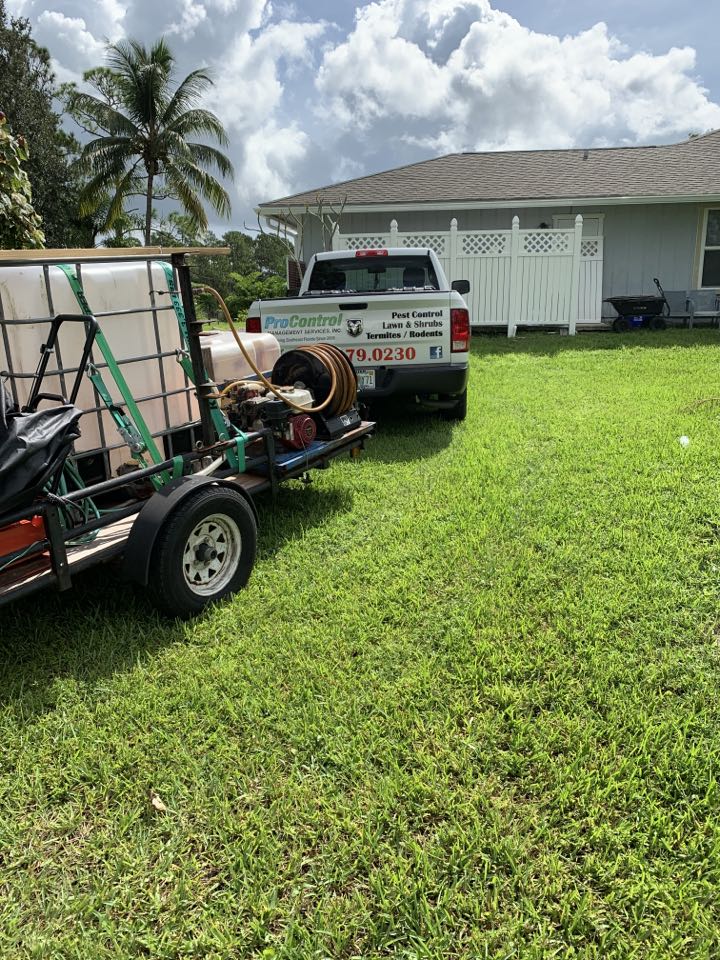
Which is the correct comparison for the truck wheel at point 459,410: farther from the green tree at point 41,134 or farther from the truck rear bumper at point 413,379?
the green tree at point 41,134

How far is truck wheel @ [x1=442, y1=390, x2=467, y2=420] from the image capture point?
7057mm

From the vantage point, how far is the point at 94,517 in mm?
3238

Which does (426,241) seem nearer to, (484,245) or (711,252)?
(484,245)

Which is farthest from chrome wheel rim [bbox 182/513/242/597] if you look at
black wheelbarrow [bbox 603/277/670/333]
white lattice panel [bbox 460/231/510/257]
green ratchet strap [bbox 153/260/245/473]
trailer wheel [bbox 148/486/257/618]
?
black wheelbarrow [bbox 603/277/670/333]

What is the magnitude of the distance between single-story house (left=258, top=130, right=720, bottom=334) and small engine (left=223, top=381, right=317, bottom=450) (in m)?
11.2

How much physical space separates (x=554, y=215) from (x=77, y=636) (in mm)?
16438

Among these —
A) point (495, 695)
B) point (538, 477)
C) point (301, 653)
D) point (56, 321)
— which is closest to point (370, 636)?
point (301, 653)

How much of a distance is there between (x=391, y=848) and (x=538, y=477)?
3540 millimetres

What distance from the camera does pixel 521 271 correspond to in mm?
14570

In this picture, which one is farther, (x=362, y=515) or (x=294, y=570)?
(x=362, y=515)

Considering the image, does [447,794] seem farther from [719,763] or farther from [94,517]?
[94,517]

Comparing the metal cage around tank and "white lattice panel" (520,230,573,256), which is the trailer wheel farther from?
"white lattice panel" (520,230,573,256)

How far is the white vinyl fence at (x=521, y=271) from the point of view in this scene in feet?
47.5

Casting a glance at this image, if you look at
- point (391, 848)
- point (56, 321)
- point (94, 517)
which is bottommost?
point (391, 848)
